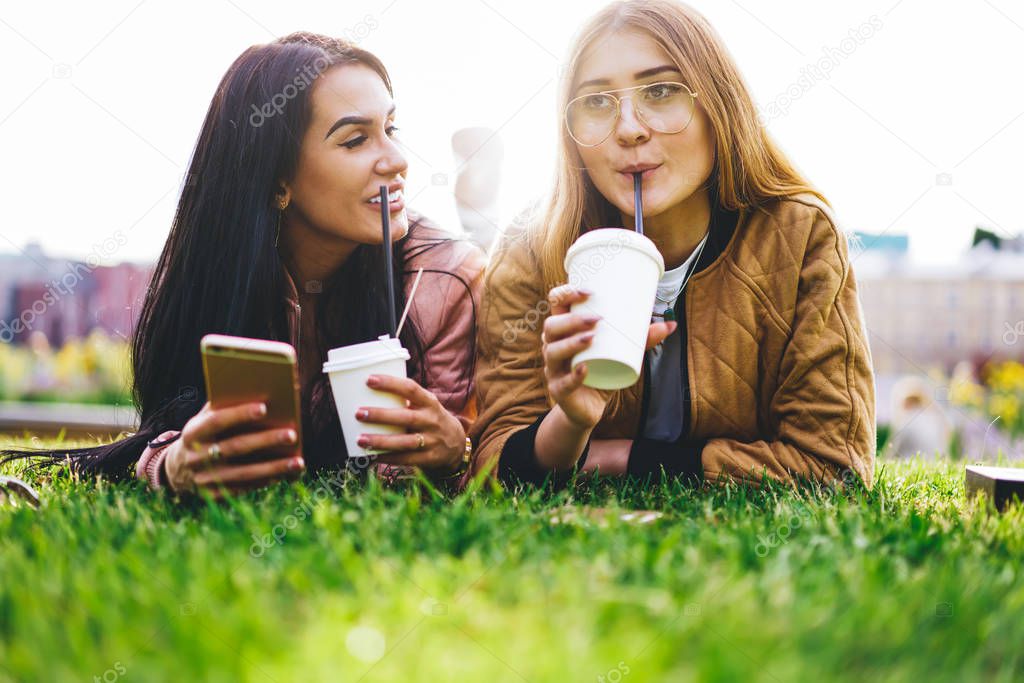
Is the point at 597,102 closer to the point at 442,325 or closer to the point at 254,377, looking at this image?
the point at 442,325

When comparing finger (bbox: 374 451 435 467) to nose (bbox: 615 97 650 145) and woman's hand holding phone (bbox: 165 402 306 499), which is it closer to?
woman's hand holding phone (bbox: 165 402 306 499)

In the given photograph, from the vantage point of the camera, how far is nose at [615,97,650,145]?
7.32 feet

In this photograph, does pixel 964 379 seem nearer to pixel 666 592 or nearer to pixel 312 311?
pixel 312 311

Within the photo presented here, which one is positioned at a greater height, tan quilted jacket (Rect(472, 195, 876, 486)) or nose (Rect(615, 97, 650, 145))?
nose (Rect(615, 97, 650, 145))

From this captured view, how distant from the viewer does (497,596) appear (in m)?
1.16

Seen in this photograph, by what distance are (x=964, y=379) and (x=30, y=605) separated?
6.43 m

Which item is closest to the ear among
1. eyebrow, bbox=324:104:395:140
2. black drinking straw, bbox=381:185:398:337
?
eyebrow, bbox=324:104:395:140

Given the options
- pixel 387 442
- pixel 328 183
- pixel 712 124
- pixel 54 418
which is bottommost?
pixel 54 418

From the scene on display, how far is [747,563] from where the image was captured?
137cm

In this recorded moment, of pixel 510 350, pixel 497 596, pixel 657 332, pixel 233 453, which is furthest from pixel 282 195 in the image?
pixel 497 596

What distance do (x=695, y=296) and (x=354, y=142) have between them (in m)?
1.15

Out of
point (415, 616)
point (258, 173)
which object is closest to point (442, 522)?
point (415, 616)

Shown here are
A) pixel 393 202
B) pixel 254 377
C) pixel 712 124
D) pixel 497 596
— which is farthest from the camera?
pixel 393 202

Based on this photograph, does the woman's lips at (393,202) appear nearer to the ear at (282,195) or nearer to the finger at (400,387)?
the ear at (282,195)
